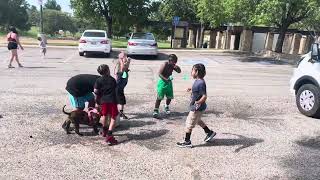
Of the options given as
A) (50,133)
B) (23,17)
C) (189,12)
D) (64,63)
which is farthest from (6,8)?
(50,133)

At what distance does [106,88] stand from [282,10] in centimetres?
1776

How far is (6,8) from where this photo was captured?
6366 centimetres

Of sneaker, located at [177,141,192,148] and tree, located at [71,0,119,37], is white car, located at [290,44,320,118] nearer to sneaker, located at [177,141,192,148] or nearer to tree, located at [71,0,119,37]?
sneaker, located at [177,141,192,148]

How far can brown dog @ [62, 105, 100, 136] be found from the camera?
7180 millimetres

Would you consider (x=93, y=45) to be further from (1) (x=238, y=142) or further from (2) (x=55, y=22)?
(2) (x=55, y=22)

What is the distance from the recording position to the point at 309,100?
916cm

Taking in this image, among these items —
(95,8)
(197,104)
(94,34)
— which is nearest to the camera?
(197,104)

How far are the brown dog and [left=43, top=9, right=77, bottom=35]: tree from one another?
80.3 meters

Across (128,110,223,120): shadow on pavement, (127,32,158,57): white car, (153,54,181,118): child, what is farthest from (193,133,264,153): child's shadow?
(127,32,158,57): white car

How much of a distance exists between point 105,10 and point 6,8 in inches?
1410

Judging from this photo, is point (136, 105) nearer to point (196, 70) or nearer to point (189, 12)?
point (196, 70)

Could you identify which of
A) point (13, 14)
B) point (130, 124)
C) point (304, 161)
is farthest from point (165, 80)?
point (13, 14)

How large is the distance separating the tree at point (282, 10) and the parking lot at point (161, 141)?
9700mm

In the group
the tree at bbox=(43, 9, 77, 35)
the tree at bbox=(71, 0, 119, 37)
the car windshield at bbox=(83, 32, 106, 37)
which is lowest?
the tree at bbox=(43, 9, 77, 35)
